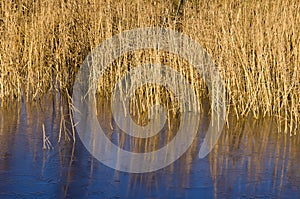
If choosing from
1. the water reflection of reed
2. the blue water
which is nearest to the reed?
the water reflection of reed

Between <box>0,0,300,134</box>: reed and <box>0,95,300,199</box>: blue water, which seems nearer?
<box>0,95,300,199</box>: blue water

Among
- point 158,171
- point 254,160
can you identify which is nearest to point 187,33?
point 254,160

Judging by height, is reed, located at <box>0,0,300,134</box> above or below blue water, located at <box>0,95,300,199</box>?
above

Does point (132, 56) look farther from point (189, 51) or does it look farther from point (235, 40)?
point (235, 40)

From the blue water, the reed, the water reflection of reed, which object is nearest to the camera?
the blue water

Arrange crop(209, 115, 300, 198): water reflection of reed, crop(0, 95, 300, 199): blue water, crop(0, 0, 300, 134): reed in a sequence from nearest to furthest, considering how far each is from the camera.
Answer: crop(0, 95, 300, 199): blue water, crop(209, 115, 300, 198): water reflection of reed, crop(0, 0, 300, 134): reed

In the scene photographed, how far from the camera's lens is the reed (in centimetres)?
493

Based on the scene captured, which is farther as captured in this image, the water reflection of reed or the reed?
the reed

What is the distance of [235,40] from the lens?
16.5ft

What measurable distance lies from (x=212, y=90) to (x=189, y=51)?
1.48 feet

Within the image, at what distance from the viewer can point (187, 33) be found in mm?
5137

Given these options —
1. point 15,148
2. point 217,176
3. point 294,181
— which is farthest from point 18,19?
point 294,181

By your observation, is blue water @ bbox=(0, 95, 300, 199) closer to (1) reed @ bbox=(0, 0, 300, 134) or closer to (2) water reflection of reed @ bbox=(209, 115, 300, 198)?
(2) water reflection of reed @ bbox=(209, 115, 300, 198)

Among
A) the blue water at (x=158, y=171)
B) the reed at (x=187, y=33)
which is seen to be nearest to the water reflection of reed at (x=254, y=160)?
the blue water at (x=158, y=171)
